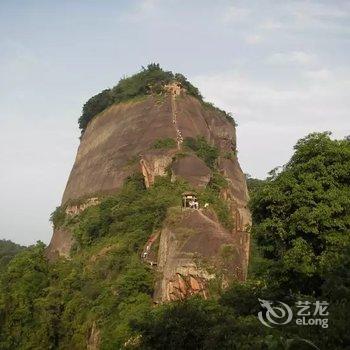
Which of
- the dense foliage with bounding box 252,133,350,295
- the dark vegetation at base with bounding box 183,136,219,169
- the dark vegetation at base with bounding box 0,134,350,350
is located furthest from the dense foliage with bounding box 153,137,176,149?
the dense foliage with bounding box 252,133,350,295

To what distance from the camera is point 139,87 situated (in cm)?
3616

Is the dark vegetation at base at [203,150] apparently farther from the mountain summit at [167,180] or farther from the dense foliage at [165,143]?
the dense foliage at [165,143]

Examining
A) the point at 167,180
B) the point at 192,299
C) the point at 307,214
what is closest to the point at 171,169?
the point at 167,180

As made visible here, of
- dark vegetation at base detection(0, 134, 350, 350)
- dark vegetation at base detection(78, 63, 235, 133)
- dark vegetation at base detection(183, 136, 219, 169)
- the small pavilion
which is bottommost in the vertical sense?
dark vegetation at base detection(0, 134, 350, 350)

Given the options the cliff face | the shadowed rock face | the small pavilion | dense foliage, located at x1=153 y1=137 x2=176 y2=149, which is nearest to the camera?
the cliff face

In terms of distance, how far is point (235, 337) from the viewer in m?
8.11

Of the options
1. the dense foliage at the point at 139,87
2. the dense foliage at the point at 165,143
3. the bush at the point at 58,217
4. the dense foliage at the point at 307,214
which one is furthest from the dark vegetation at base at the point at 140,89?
the dense foliage at the point at 307,214

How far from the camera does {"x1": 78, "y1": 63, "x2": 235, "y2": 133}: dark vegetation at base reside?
35625 millimetres

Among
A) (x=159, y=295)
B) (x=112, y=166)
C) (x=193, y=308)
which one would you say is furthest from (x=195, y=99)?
(x=193, y=308)

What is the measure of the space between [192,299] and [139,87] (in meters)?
25.4

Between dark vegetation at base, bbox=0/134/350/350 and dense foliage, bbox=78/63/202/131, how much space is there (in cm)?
1031

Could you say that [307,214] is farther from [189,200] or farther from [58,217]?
[58,217]

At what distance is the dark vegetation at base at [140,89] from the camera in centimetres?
3562

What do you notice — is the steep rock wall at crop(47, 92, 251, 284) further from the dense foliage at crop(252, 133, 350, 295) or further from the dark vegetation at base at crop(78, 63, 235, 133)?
the dense foliage at crop(252, 133, 350, 295)
